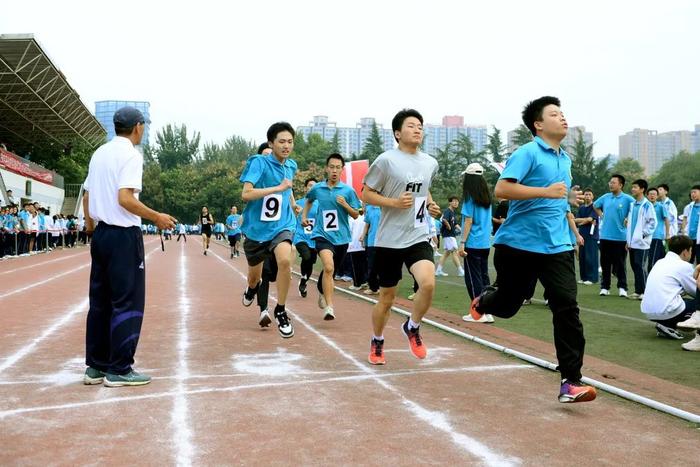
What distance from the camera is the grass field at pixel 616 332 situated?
5.95 metres

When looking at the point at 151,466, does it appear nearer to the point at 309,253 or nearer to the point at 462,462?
the point at 462,462

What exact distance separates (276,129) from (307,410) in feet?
12.8

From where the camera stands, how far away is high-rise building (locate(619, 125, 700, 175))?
176750 mm

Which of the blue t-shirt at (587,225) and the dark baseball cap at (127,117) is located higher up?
the dark baseball cap at (127,117)

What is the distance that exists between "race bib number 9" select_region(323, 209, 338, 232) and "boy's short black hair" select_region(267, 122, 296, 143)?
6.16 feet

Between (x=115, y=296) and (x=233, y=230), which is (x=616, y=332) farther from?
(x=233, y=230)

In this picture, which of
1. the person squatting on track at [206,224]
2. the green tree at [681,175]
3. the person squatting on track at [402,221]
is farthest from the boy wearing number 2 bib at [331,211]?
the green tree at [681,175]

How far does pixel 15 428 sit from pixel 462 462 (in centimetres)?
246

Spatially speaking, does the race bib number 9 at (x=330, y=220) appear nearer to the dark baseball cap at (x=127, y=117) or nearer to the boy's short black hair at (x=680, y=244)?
the boy's short black hair at (x=680, y=244)

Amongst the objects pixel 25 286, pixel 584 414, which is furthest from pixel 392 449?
pixel 25 286

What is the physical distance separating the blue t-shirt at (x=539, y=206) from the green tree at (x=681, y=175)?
74.4 m

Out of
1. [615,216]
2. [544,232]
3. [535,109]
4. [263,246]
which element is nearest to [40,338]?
[263,246]

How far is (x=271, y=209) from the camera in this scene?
293 inches

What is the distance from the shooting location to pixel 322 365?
5.71m
